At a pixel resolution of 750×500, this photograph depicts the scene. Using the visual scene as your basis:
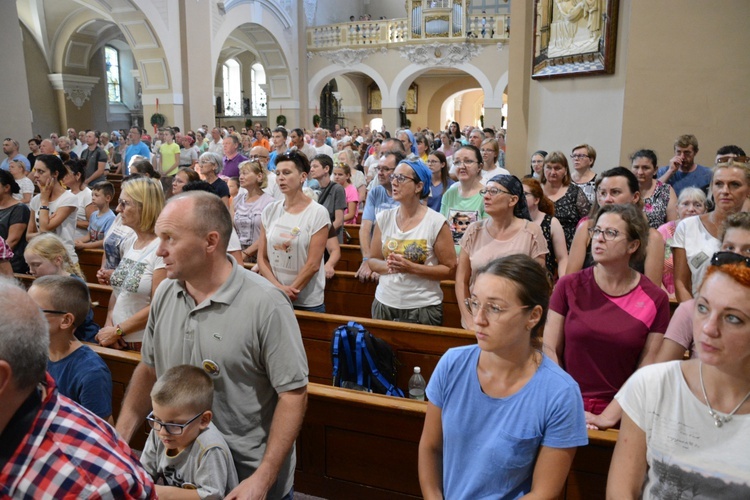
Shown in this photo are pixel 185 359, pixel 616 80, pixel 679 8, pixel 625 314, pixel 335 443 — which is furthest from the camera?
pixel 616 80

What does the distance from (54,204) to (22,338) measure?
4338 millimetres

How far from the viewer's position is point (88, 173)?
9.92 meters

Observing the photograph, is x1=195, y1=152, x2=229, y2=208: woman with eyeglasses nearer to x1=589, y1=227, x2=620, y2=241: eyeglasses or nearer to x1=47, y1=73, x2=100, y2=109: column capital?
x1=589, y1=227, x2=620, y2=241: eyeglasses

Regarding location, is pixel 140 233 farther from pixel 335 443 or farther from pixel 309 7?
pixel 309 7

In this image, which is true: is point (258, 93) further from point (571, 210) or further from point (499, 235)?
point (499, 235)

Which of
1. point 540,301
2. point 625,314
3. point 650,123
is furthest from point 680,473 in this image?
point 650,123

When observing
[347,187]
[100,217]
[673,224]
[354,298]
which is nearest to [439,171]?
[347,187]

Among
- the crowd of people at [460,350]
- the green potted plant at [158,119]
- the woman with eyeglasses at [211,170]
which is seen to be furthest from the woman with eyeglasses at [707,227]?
the green potted plant at [158,119]

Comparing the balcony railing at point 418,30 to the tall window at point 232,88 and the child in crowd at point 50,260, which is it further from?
the child in crowd at point 50,260

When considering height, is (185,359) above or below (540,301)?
below

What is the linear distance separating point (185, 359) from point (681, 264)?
111 inches

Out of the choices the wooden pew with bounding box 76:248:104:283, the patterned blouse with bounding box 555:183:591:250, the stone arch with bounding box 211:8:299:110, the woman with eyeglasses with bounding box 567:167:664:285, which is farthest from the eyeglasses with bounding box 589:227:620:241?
the stone arch with bounding box 211:8:299:110

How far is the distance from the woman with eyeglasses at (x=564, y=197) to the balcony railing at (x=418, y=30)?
1497 cm

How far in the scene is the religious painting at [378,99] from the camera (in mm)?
24625
